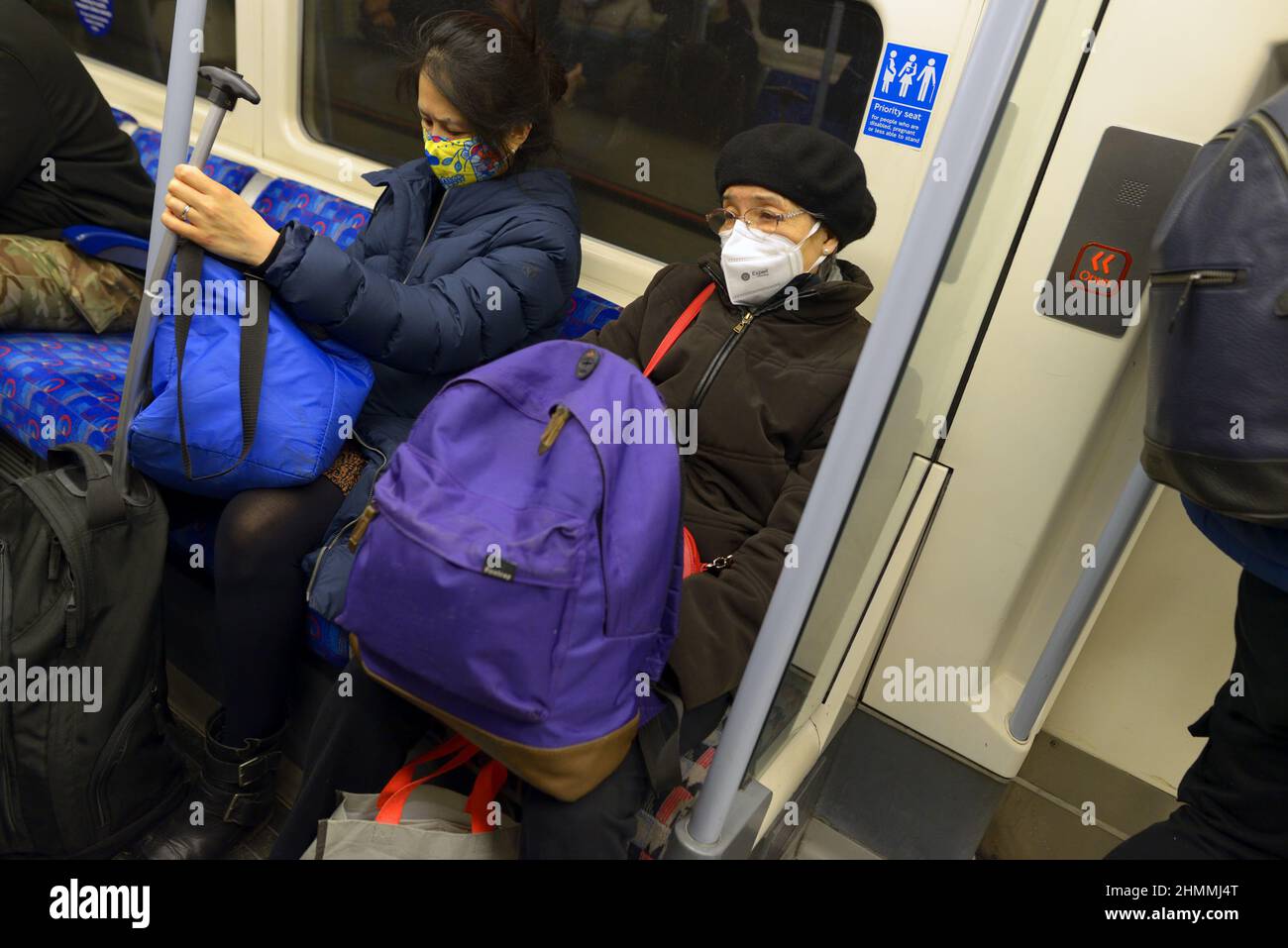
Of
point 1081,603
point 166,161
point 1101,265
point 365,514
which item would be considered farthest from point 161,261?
point 1081,603

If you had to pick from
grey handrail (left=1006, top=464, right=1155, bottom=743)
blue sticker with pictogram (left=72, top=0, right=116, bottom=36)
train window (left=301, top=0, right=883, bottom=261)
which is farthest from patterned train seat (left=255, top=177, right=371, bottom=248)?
grey handrail (left=1006, top=464, right=1155, bottom=743)

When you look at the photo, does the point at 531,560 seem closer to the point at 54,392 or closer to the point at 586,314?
the point at 586,314

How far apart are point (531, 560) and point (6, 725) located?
3.59 feet

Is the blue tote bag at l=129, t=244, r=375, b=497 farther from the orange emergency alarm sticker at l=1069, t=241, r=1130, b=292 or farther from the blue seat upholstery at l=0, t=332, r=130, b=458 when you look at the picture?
the orange emergency alarm sticker at l=1069, t=241, r=1130, b=292

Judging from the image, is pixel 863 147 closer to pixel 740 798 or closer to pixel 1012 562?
pixel 1012 562

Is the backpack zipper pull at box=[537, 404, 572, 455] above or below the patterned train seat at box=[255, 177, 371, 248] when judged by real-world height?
above

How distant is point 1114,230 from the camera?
1.61m

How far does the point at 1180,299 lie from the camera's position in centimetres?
107

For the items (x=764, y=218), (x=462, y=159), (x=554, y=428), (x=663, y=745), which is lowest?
(x=663, y=745)

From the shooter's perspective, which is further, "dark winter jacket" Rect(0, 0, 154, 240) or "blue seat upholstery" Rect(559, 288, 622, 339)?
"blue seat upholstery" Rect(559, 288, 622, 339)

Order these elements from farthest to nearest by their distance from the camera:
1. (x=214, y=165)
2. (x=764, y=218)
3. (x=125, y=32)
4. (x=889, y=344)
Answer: (x=125, y=32) → (x=214, y=165) → (x=764, y=218) → (x=889, y=344)

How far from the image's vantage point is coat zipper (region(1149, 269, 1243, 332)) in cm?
102

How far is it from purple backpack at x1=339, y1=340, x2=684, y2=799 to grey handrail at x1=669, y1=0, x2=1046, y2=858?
169 mm

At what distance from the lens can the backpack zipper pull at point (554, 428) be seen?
1195mm
